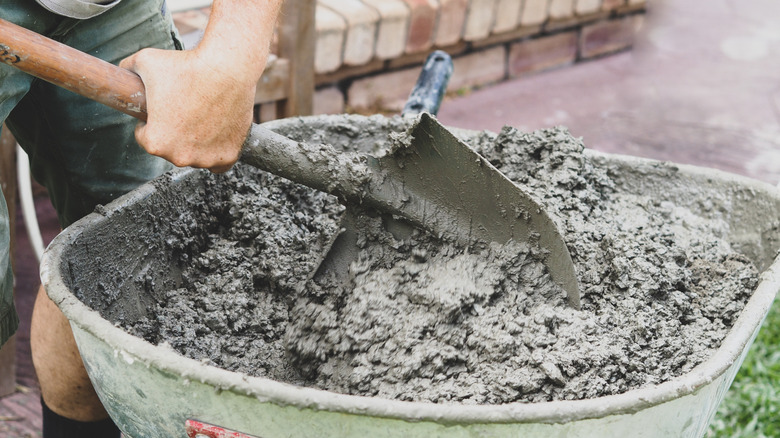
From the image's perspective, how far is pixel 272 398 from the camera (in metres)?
0.89

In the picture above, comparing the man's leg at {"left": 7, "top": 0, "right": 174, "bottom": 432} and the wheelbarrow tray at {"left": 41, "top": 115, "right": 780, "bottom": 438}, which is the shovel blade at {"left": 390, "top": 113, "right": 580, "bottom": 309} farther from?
the man's leg at {"left": 7, "top": 0, "right": 174, "bottom": 432}

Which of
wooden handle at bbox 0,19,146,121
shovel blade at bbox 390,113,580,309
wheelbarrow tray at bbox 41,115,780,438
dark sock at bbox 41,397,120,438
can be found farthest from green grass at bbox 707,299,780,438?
wooden handle at bbox 0,19,146,121

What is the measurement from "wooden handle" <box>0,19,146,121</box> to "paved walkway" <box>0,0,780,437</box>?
1.74 meters

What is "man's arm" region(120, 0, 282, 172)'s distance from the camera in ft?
3.64

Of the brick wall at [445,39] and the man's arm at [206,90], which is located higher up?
Answer: the man's arm at [206,90]

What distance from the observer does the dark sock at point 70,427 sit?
1.61 meters

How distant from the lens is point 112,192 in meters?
1.58

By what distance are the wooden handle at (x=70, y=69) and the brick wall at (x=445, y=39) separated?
4.80 feet

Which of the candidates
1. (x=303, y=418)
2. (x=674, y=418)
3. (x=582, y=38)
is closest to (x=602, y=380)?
(x=674, y=418)

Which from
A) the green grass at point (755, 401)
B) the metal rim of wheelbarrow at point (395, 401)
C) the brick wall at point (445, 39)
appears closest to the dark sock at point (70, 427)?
the metal rim of wheelbarrow at point (395, 401)

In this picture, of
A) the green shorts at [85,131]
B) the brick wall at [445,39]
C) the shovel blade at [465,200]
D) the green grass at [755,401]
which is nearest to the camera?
the shovel blade at [465,200]

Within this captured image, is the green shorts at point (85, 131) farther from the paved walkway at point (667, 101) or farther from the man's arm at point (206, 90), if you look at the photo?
the paved walkway at point (667, 101)

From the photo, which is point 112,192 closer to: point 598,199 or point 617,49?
point 598,199

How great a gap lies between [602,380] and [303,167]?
57cm
